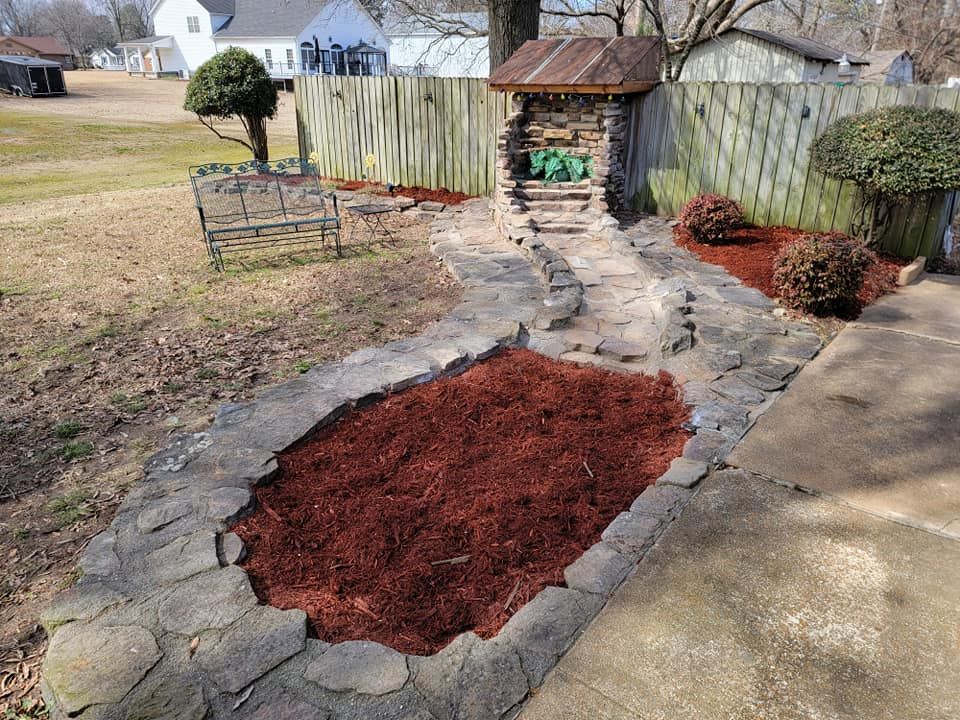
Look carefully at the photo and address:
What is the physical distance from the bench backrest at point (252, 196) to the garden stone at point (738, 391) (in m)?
5.26

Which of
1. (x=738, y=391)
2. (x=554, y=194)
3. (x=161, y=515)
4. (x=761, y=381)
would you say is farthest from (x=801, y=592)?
(x=554, y=194)

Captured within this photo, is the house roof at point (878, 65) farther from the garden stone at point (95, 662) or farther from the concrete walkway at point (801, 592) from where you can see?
the garden stone at point (95, 662)

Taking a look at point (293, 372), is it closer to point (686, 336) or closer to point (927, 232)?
point (686, 336)

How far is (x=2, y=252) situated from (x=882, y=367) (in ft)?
30.6

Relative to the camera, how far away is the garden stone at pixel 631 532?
2820mm

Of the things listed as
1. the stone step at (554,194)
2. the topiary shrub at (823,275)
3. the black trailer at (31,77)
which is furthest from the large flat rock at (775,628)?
the black trailer at (31,77)

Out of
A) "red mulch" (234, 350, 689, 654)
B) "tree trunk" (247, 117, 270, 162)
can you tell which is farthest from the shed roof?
"red mulch" (234, 350, 689, 654)

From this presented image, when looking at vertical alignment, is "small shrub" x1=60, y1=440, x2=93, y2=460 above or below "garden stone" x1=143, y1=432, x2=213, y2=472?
below

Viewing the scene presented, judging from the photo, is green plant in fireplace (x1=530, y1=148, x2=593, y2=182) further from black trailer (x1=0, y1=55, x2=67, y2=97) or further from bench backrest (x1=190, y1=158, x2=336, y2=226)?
black trailer (x1=0, y1=55, x2=67, y2=97)

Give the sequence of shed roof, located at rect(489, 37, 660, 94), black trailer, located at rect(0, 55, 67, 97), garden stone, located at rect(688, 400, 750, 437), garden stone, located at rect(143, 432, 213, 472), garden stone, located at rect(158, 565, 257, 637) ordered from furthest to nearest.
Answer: black trailer, located at rect(0, 55, 67, 97)
shed roof, located at rect(489, 37, 660, 94)
garden stone, located at rect(688, 400, 750, 437)
garden stone, located at rect(143, 432, 213, 472)
garden stone, located at rect(158, 565, 257, 637)

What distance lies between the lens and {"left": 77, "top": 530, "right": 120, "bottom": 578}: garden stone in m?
2.70

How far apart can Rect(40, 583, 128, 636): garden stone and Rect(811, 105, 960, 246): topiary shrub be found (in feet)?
22.9

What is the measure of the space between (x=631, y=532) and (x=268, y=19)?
156 feet

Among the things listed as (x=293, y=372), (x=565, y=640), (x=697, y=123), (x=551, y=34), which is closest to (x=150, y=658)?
(x=565, y=640)
